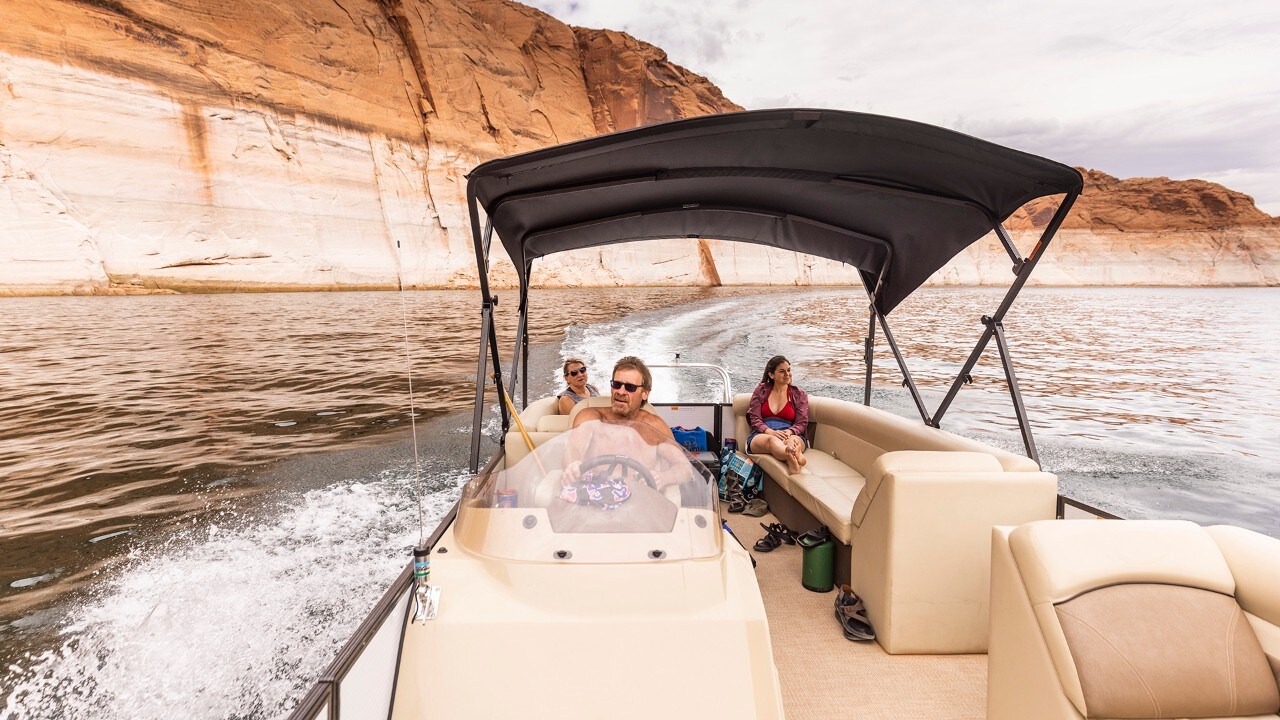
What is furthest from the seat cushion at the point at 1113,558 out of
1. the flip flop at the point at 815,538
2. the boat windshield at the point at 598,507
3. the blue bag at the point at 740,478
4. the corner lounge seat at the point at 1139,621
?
the blue bag at the point at 740,478

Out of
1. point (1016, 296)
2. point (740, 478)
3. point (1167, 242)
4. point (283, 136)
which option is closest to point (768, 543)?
point (740, 478)

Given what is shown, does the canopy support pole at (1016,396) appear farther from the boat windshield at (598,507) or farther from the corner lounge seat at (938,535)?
the boat windshield at (598,507)

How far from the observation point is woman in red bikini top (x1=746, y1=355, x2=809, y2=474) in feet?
14.6

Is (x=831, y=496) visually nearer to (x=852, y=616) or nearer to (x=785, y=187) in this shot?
(x=852, y=616)

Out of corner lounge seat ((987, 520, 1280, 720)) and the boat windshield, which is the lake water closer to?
the boat windshield

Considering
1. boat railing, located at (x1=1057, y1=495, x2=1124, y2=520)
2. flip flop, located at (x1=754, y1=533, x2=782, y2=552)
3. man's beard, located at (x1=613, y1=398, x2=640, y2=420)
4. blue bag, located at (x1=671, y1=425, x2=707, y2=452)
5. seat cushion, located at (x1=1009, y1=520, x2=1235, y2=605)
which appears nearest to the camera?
seat cushion, located at (x1=1009, y1=520, x2=1235, y2=605)

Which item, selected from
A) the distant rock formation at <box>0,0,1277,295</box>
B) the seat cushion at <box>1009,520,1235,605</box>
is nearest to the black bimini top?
the seat cushion at <box>1009,520,1235,605</box>

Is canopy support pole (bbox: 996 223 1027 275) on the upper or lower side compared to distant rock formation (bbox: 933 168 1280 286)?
lower

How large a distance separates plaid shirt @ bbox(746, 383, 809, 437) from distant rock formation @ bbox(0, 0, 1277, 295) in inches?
948

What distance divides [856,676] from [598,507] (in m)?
1.52

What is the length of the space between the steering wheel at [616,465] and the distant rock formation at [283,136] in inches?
1012

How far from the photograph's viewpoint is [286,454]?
22.9 ft

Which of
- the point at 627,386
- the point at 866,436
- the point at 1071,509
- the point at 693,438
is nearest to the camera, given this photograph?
the point at 1071,509

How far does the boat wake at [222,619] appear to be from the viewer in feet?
9.86
